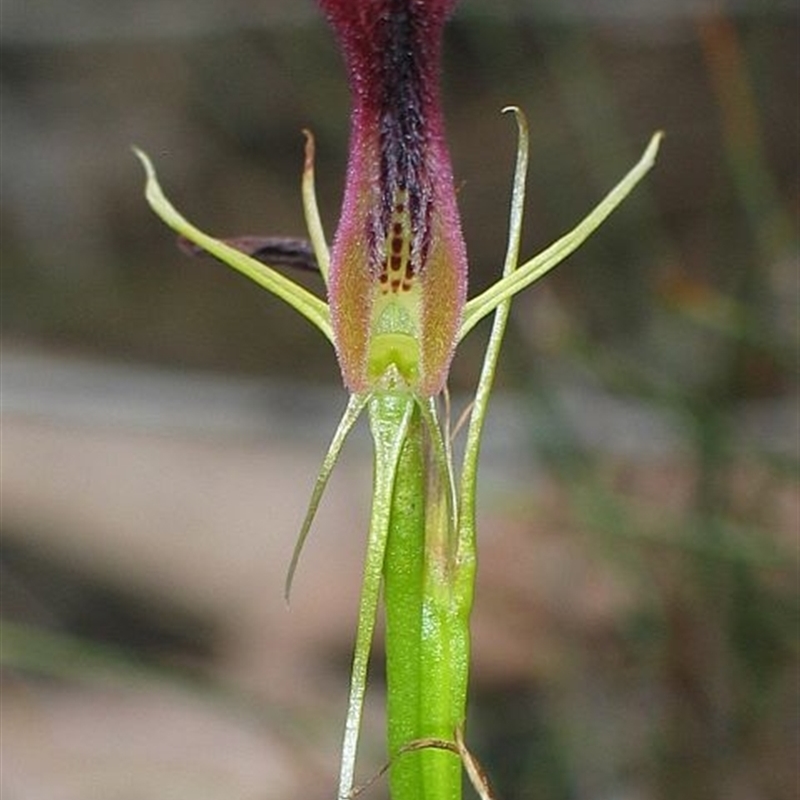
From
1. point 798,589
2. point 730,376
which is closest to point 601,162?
point 730,376

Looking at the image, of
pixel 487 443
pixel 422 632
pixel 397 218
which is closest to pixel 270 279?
pixel 397 218

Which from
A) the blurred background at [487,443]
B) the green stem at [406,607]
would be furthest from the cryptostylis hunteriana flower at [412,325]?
the blurred background at [487,443]

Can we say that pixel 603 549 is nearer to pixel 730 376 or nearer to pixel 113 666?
pixel 730 376

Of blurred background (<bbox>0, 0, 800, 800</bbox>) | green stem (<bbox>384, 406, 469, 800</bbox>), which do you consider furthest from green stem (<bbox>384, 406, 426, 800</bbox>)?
blurred background (<bbox>0, 0, 800, 800</bbox>)

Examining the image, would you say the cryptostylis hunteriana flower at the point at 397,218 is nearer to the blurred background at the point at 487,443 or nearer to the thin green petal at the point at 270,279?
the thin green petal at the point at 270,279

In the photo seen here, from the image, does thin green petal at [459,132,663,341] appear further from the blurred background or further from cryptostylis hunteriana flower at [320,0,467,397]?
the blurred background

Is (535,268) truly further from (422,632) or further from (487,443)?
(487,443)
